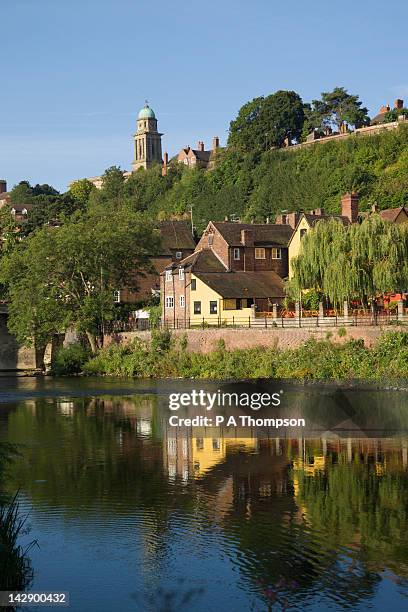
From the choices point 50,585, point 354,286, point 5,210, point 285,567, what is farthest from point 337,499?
point 5,210

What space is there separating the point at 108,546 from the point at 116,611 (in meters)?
4.39

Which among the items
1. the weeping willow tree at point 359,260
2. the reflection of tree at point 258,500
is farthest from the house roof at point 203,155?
the reflection of tree at point 258,500

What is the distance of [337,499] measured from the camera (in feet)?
99.7

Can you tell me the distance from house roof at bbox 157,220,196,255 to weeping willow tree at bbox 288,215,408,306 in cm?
3543

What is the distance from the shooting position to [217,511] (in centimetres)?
2902

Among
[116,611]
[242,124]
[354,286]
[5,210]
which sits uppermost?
[242,124]

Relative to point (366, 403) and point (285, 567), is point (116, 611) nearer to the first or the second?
point (285, 567)

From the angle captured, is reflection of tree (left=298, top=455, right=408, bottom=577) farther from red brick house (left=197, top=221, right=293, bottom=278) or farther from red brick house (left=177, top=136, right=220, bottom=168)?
red brick house (left=177, top=136, right=220, bottom=168)

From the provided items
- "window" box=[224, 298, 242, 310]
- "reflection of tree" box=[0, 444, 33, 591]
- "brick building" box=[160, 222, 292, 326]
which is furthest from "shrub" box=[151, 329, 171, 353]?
"reflection of tree" box=[0, 444, 33, 591]

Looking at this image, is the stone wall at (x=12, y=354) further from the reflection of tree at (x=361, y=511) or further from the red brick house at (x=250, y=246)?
the reflection of tree at (x=361, y=511)

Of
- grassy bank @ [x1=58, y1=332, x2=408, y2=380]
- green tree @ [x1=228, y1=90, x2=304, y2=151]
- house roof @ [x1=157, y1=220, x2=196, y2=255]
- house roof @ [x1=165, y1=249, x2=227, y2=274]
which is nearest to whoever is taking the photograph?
grassy bank @ [x1=58, y1=332, x2=408, y2=380]

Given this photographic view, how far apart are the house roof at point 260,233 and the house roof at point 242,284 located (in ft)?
15.2

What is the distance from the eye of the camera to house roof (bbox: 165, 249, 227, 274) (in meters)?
85.3

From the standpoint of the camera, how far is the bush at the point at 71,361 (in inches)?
3246
